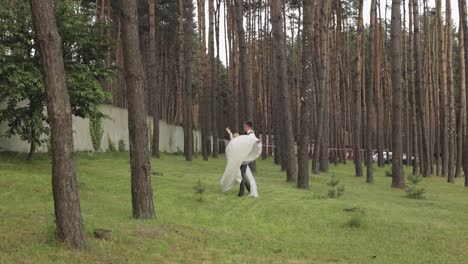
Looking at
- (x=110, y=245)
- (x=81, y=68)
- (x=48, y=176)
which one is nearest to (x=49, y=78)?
(x=110, y=245)

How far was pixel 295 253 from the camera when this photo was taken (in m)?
7.57

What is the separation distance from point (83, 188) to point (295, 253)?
595cm

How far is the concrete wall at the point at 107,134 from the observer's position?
16719 millimetres

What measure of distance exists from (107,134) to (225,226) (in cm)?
1680

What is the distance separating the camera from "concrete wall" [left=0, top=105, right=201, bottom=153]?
1672 centimetres

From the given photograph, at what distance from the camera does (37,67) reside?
14211 mm

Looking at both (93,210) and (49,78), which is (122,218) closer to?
(93,210)

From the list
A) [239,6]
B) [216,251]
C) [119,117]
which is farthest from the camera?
[119,117]

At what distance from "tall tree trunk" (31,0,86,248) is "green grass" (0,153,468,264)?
13.6 inches

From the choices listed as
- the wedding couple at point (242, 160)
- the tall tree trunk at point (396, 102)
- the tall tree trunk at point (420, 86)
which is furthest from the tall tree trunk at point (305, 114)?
the tall tree trunk at point (420, 86)

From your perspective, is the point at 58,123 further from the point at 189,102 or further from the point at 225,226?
the point at 189,102

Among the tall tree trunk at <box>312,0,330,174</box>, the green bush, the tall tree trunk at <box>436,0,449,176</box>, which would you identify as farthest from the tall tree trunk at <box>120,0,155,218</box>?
the tall tree trunk at <box>436,0,449,176</box>

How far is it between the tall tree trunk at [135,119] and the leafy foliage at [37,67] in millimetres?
5654

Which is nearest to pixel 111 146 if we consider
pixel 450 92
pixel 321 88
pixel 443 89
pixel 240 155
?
pixel 321 88
